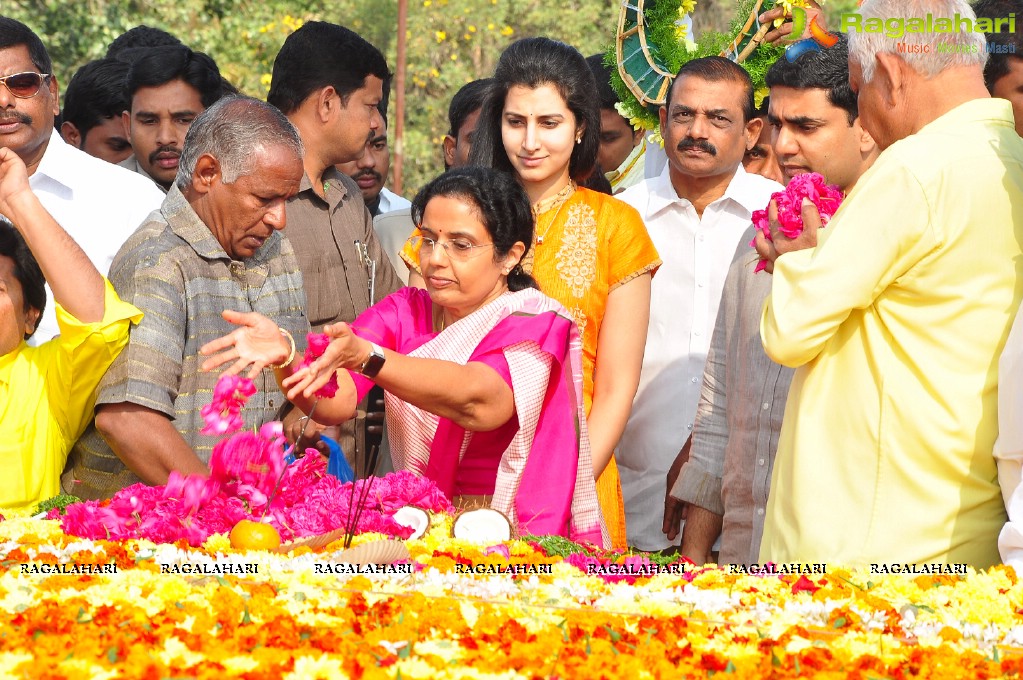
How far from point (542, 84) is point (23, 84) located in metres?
2.06

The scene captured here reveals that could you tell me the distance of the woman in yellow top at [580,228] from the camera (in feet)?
15.5

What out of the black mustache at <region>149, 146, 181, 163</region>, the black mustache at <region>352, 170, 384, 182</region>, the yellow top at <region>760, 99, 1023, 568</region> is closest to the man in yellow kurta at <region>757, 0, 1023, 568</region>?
the yellow top at <region>760, 99, 1023, 568</region>

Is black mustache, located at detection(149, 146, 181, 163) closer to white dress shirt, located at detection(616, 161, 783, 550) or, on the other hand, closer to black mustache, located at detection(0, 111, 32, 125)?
black mustache, located at detection(0, 111, 32, 125)

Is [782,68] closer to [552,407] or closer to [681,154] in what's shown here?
[681,154]

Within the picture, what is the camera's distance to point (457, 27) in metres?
17.9

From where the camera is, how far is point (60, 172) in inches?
202

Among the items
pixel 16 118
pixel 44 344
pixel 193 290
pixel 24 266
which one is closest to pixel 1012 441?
pixel 193 290

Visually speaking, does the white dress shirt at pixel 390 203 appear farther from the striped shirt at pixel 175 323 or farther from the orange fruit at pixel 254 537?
the orange fruit at pixel 254 537

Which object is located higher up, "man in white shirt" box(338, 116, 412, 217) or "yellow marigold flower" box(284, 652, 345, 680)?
"man in white shirt" box(338, 116, 412, 217)

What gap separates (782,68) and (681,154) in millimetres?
726

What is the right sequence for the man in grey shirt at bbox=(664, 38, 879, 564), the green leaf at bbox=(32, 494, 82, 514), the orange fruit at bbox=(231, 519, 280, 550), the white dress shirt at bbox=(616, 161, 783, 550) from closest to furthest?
1. the orange fruit at bbox=(231, 519, 280, 550)
2. the green leaf at bbox=(32, 494, 82, 514)
3. the man in grey shirt at bbox=(664, 38, 879, 564)
4. the white dress shirt at bbox=(616, 161, 783, 550)

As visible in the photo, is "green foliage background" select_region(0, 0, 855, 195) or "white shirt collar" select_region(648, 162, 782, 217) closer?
"white shirt collar" select_region(648, 162, 782, 217)

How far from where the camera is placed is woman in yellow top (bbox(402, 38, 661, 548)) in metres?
4.71

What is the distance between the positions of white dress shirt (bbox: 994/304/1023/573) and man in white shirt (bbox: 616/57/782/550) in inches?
77.2
